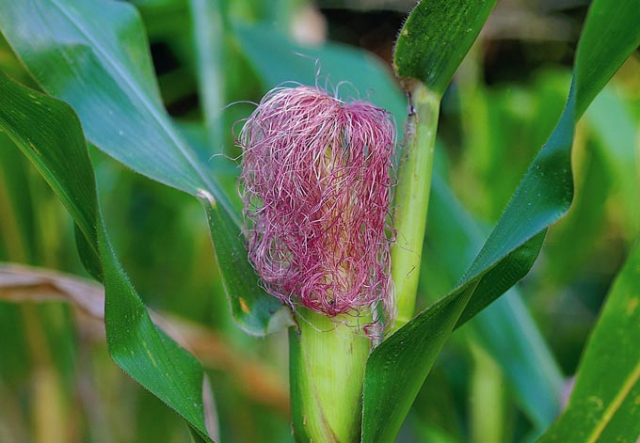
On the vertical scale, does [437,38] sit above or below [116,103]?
above

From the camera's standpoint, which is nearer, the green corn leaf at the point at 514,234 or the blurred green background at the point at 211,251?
the green corn leaf at the point at 514,234

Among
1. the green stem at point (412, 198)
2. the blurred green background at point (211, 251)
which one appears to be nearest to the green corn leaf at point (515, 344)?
the blurred green background at point (211, 251)

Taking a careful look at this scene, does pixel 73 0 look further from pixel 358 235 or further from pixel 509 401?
Answer: pixel 509 401

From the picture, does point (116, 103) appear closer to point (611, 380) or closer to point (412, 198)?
point (412, 198)

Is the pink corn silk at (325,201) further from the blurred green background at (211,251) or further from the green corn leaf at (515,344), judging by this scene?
the green corn leaf at (515,344)

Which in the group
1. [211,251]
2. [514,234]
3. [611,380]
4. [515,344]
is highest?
[514,234]

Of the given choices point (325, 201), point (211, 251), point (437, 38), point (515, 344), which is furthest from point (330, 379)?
point (211, 251)
